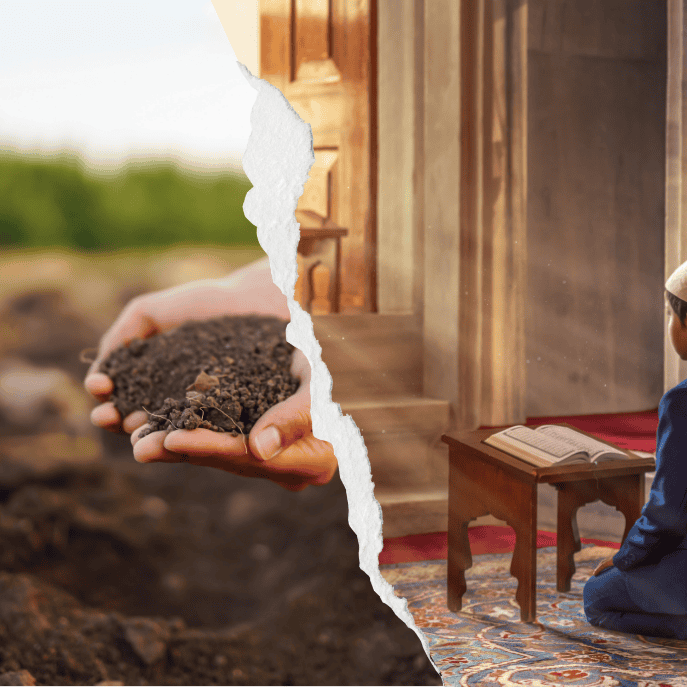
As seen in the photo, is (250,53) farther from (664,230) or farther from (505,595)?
(505,595)

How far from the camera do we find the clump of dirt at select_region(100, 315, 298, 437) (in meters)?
1.02

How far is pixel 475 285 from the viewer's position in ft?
5.87

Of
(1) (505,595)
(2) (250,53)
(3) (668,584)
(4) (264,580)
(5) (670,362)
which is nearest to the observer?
(4) (264,580)

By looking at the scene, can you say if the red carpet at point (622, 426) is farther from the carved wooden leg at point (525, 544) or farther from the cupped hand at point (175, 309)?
the cupped hand at point (175, 309)

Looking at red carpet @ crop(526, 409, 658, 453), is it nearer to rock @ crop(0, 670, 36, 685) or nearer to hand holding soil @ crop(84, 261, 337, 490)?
hand holding soil @ crop(84, 261, 337, 490)

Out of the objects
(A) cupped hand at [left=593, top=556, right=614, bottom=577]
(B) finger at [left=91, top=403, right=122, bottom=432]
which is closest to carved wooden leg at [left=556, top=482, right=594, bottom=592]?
(A) cupped hand at [left=593, top=556, right=614, bottom=577]

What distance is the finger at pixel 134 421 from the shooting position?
3.32 ft

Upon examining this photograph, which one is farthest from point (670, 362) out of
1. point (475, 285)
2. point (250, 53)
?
point (250, 53)

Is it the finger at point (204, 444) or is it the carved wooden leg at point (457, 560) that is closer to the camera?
the finger at point (204, 444)

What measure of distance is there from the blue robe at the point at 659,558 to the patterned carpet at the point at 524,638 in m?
0.05

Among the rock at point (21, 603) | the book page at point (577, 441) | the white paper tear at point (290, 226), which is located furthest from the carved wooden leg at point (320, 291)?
the rock at point (21, 603)

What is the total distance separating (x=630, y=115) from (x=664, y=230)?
0.33 metres

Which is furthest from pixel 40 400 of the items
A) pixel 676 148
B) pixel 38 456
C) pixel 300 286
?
pixel 676 148

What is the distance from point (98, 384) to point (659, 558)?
1190 mm
